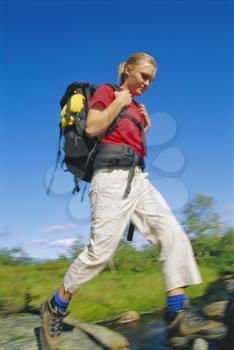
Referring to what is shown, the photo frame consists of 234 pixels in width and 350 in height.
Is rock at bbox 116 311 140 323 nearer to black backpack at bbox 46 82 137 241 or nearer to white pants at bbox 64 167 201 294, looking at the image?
white pants at bbox 64 167 201 294

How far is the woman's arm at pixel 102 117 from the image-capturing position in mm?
3869

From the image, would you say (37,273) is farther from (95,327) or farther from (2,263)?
(95,327)

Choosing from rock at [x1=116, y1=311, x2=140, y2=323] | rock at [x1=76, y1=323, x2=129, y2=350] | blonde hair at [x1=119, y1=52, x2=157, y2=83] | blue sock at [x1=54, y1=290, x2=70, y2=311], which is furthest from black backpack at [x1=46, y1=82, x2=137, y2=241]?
rock at [x1=116, y1=311, x2=140, y2=323]

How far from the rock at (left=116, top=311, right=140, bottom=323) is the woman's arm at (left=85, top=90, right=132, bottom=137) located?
407 centimetres

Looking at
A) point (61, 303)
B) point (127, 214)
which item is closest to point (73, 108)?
point (127, 214)

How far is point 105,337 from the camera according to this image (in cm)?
453

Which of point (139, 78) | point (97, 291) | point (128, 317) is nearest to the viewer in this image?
point (139, 78)

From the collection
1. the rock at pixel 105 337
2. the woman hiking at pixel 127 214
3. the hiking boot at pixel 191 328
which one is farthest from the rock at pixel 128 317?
the hiking boot at pixel 191 328

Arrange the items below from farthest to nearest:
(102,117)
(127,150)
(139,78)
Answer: (139,78)
(127,150)
(102,117)

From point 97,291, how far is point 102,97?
5532mm

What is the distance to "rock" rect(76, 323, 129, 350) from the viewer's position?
14.6ft

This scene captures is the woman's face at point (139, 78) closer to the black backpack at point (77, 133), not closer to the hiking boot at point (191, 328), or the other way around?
the black backpack at point (77, 133)

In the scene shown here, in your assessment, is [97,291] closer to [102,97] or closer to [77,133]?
[77,133]

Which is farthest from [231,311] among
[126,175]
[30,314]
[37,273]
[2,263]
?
[2,263]
